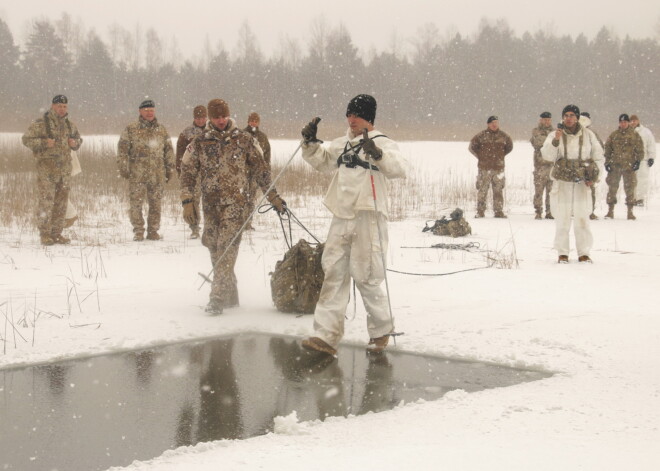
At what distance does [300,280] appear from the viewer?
22.7 ft

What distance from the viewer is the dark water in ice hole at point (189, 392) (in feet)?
12.7

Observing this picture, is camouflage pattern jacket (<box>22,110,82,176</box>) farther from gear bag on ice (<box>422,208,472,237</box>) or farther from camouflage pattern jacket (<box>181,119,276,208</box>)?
gear bag on ice (<box>422,208,472,237</box>)

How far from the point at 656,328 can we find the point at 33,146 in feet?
29.7

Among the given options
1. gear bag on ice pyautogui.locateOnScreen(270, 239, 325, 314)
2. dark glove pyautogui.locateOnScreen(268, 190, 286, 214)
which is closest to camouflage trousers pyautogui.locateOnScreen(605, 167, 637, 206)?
gear bag on ice pyautogui.locateOnScreen(270, 239, 325, 314)

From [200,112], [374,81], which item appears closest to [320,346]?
[200,112]

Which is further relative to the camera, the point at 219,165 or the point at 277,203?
the point at 219,165

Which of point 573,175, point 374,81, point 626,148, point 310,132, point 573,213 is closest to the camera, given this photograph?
point 310,132

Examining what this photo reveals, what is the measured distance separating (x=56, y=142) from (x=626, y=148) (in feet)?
36.2

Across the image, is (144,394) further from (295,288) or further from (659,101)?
(659,101)

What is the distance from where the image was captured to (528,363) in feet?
17.7

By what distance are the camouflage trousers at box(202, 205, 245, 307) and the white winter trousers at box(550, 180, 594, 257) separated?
188 inches

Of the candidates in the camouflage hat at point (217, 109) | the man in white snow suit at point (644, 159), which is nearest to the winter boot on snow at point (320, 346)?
the camouflage hat at point (217, 109)

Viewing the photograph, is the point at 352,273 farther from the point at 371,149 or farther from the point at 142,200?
the point at 142,200

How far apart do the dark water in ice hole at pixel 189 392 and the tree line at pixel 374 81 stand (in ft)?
122
